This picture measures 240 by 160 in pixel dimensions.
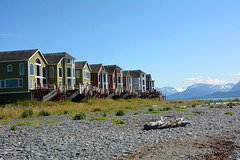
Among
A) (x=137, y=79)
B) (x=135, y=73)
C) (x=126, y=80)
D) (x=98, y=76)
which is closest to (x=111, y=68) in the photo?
(x=98, y=76)

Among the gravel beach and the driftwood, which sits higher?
the driftwood

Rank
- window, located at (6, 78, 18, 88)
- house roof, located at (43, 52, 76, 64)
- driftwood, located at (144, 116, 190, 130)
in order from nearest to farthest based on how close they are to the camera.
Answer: driftwood, located at (144, 116, 190, 130) < window, located at (6, 78, 18, 88) < house roof, located at (43, 52, 76, 64)

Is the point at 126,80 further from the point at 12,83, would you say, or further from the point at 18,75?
the point at 12,83

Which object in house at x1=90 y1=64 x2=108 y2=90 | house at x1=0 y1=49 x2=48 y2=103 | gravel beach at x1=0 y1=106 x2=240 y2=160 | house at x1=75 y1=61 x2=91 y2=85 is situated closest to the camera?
gravel beach at x1=0 y1=106 x2=240 y2=160

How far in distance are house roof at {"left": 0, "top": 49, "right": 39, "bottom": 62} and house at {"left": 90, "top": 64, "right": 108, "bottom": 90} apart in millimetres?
21778

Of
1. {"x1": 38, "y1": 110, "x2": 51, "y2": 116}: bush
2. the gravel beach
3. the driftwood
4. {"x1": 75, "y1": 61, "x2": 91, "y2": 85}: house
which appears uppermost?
{"x1": 75, "y1": 61, "x2": 91, "y2": 85}: house

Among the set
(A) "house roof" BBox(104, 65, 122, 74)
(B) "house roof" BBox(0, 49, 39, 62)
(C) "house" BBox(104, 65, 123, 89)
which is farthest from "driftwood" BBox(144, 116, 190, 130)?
(A) "house roof" BBox(104, 65, 122, 74)

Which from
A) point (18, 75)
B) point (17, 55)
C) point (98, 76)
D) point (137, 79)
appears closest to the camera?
point (18, 75)

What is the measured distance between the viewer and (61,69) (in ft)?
172

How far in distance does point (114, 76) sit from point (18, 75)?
119 feet

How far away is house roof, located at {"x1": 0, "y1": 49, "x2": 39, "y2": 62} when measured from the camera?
44534 mm

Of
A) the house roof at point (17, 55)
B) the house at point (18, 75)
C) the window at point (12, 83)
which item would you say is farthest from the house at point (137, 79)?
the window at point (12, 83)

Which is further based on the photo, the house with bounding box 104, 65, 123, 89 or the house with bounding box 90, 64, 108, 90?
the house with bounding box 104, 65, 123, 89

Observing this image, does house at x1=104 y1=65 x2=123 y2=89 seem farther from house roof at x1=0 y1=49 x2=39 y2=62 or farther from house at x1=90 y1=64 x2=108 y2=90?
house roof at x1=0 y1=49 x2=39 y2=62
